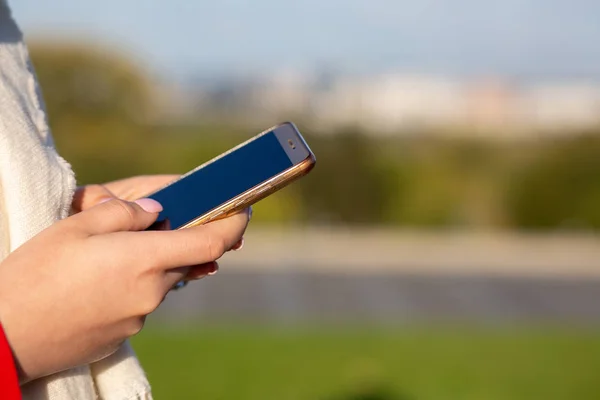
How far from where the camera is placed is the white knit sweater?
1036 mm

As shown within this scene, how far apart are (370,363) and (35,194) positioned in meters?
4.64

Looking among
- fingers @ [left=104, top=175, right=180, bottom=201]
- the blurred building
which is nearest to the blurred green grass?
fingers @ [left=104, top=175, right=180, bottom=201]

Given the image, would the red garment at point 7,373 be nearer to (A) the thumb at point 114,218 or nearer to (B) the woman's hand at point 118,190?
(A) the thumb at point 114,218

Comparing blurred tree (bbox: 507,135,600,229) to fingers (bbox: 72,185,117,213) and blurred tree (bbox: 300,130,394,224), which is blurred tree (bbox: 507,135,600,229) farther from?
fingers (bbox: 72,185,117,213)

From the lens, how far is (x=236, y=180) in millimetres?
1307

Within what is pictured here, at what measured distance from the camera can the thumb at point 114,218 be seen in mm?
977

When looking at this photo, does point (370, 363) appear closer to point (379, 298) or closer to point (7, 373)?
point (379, 298)

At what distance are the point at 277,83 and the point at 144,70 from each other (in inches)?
177

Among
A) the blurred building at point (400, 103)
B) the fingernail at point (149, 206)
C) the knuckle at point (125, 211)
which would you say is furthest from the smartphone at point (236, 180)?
the blurred building at point (400, 103)

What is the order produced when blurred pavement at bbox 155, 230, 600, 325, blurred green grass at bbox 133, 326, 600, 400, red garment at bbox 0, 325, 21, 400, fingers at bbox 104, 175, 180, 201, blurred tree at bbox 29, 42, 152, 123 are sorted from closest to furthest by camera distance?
1. red garment at bbox 0, 325, 21, 400
2. fingers at bbox 104, 175, 180, 201
3. blurred green grass at bbox 133, 326, 600, 400
4. blurred pavement at bbox 155, 230, 600, 325
5. blurred tree at bbox 29, 42, 152, 123

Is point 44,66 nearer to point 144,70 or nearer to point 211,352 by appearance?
point 144,70

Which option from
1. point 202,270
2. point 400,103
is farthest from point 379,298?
point 400,103

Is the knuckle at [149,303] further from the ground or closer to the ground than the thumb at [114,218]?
closer to the ground

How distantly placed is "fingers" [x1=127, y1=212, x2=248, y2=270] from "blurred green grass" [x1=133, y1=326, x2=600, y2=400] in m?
3.80
